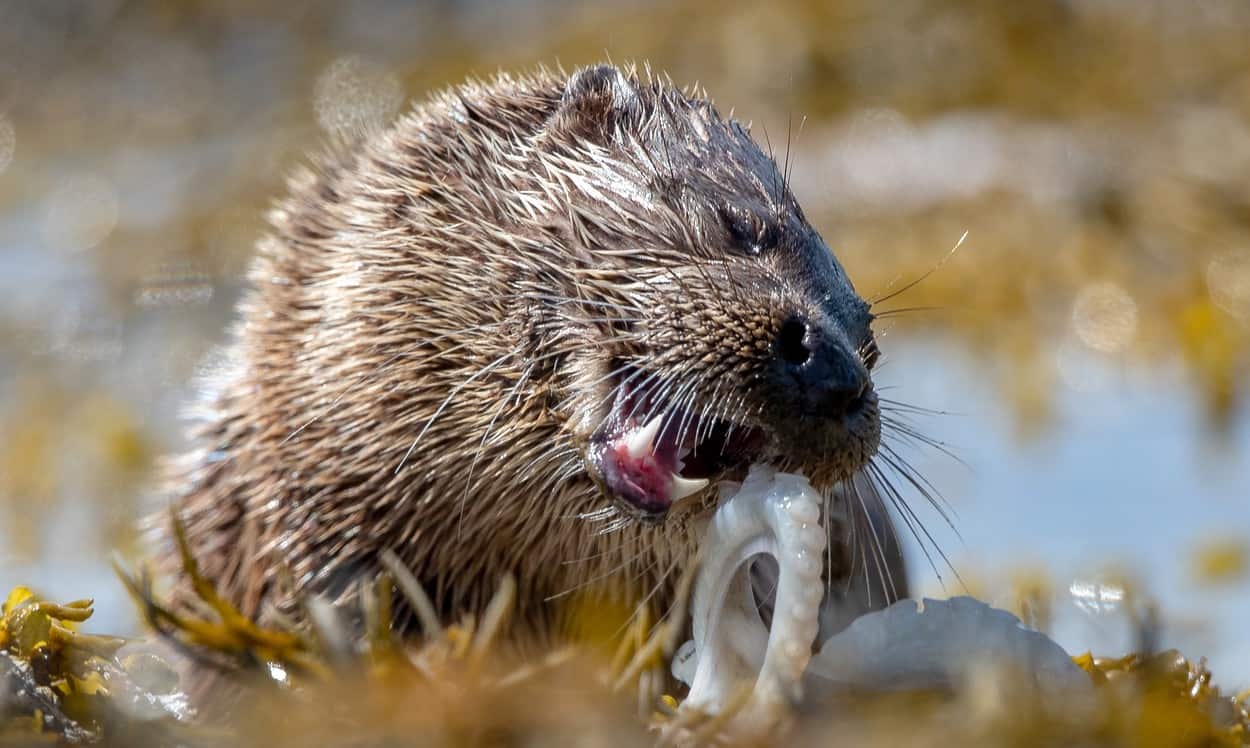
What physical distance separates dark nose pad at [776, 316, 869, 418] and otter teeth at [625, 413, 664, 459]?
10.4 inches

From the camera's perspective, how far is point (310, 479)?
3381 millimetres

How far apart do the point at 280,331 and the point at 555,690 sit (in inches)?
74.0

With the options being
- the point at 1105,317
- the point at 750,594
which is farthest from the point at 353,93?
the point at 750,594

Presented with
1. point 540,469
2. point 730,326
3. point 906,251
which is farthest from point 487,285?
point 906,251

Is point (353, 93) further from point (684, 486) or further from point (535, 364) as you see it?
point (684, 486)

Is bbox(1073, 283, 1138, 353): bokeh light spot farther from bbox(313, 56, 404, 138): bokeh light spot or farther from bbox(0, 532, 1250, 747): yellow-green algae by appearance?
bbox(0, 532, 1250, 747): yellow-green algae

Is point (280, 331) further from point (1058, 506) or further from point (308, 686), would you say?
point (1058, 506)

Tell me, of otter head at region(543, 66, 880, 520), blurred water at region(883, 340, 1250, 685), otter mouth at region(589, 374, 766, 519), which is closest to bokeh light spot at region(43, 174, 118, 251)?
blurred water at region(883, 340, 1250, 685)

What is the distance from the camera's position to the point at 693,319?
2912 millimetres

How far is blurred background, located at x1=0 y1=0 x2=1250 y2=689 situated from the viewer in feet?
20.7

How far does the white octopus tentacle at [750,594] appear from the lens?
224 centimetres

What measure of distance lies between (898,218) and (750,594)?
22.4ft

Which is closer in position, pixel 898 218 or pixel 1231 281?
pixel 1231 281

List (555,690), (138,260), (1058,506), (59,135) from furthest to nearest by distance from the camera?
1. (59,135)
2. (138,260)
3. (1058,506)
4. (555,690)
